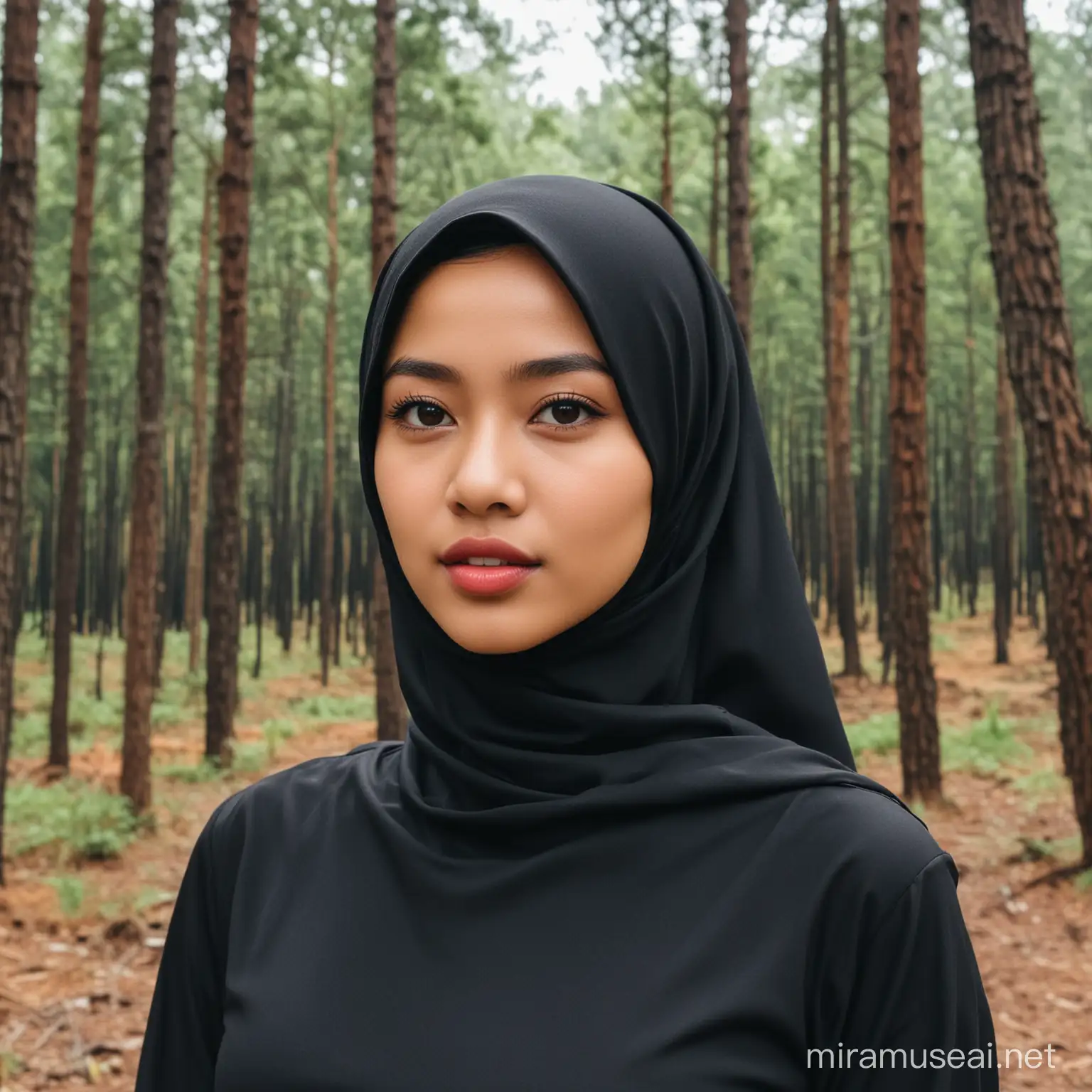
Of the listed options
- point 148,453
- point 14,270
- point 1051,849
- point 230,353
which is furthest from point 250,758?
point 1051,849

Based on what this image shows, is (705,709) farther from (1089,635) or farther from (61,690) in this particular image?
(61,690)

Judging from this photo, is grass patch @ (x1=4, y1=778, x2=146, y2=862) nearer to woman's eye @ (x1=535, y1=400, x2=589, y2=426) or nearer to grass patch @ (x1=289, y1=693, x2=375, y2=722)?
grass patch @ (x1=289, y1=693, x2=375, y2=722)

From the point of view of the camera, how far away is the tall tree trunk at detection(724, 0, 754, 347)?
12.3 m

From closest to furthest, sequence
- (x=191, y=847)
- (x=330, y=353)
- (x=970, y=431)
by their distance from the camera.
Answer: (x=191, y=847) → (x=330, y=353) → (x=970, y=431)

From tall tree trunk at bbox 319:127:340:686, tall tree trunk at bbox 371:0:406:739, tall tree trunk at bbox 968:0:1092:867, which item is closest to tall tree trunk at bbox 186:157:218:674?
tall tree trunk at bbox 319:127:340:686

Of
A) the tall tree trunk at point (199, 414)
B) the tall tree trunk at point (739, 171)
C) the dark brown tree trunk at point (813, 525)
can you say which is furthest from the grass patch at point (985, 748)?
the dark brown tree trunk at point (813, 525)

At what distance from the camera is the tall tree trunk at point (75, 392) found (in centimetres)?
1145

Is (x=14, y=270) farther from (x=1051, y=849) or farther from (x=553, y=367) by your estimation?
(x=1051, y=849)

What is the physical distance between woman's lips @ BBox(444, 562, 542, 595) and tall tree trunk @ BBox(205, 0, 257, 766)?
10053mm

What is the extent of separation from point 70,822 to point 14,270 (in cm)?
459

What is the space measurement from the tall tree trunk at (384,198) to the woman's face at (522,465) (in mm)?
8633

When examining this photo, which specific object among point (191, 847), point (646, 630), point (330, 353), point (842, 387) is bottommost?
point (191, 847)

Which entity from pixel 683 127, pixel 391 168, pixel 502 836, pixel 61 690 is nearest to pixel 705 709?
pixel 502 836

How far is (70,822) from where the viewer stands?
9172 millimetres
